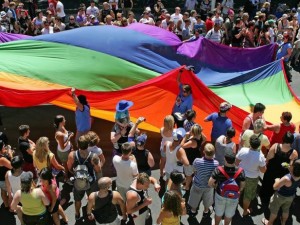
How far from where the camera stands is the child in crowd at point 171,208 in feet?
15.0

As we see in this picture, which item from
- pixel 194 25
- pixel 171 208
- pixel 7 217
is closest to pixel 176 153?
pixel 171 208

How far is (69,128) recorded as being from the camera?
8.22 metres

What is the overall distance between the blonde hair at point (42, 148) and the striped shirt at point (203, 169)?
198 centimetres

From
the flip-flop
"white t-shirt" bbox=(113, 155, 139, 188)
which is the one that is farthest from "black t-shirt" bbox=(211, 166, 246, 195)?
the flip-flop

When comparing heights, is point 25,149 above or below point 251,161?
below

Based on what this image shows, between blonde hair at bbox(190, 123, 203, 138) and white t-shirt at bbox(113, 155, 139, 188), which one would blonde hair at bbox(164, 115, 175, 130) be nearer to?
blonde hair at bbox(190, 123, 203, 138)

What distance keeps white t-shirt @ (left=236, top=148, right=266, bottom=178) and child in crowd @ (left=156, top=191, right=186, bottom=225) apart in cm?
132

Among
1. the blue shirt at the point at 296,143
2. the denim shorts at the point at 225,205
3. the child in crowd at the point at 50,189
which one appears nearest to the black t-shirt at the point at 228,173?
the denim shorts at the point at 225,205

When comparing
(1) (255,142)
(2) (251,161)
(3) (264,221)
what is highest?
(1) (255,142)

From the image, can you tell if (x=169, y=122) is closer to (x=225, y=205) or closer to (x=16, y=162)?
(x=225, y=205)

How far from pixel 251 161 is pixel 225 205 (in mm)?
696

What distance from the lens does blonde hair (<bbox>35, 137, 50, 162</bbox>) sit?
552cm

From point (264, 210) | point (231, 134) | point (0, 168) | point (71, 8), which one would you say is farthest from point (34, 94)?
point (71, 8)

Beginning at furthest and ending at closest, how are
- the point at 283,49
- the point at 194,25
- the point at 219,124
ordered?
the point at 194,25
the point at 283,49
the point at 219,124
